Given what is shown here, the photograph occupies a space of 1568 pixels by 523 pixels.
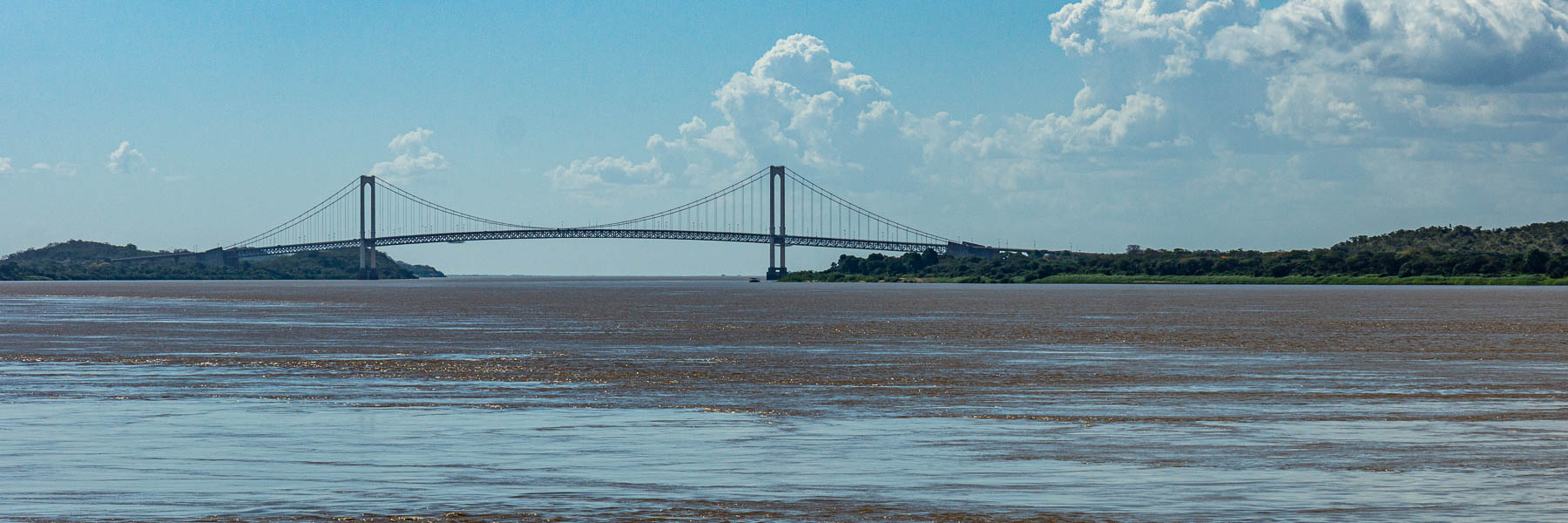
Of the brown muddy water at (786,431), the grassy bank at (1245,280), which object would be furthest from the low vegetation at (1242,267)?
the brown muddy water at (786,431)

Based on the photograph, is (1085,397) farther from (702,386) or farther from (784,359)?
(784,359)

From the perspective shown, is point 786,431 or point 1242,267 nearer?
point 786,431

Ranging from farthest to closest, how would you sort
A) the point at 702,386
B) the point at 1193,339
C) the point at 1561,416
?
the point at 1193,339 → the point at 702,386 → the point at 1561,416

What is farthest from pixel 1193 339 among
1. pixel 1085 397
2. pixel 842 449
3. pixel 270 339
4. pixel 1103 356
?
pixel 842 449

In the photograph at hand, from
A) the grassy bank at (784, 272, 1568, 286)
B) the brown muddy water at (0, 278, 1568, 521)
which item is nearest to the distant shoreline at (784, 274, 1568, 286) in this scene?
the grassy bank at (784, 272, 1568, 286)

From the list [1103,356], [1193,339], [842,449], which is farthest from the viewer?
[1193,339]

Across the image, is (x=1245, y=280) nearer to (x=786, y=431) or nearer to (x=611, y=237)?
(x=611, y=237)

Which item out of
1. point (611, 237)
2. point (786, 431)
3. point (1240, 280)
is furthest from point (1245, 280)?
point (786, 431)

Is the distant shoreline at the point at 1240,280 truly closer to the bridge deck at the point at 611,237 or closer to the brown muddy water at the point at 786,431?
the bridge deck at the point at 611,237
